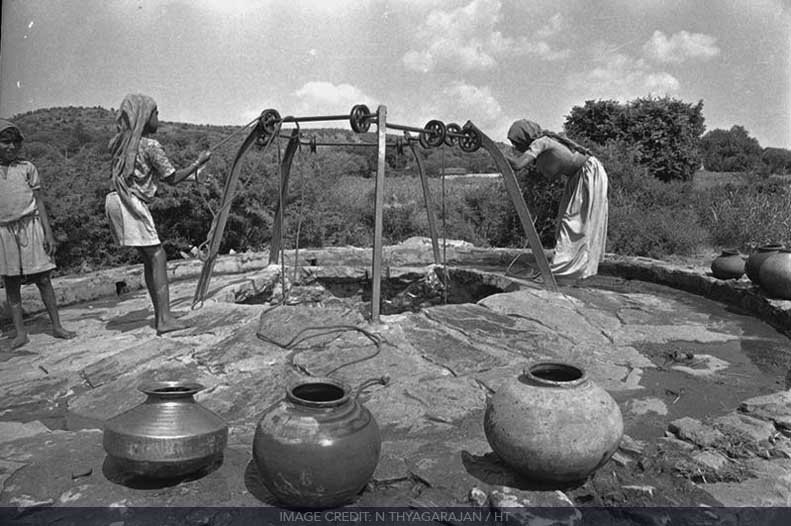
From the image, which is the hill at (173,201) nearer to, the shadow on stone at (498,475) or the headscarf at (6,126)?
the headscarf at (6,126)

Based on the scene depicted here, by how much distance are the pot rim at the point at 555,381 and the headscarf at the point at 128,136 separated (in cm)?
334

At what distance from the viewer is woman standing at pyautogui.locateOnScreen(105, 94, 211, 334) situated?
173 inches

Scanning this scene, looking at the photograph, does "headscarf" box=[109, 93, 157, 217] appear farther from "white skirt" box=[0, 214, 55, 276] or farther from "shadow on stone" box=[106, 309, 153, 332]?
"shadow on stone" box=[106, 309, 153, 332]

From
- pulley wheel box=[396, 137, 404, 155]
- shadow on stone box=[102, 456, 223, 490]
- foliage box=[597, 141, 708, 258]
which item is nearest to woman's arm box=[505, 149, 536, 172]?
pulley wheel box=[396, 137, 404, 155]

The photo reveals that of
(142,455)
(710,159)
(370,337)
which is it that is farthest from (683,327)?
(710,159)

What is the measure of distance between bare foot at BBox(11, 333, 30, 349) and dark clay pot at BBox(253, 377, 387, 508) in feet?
11.0

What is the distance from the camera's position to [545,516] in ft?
7.51

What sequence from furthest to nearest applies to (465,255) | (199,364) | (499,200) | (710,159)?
(710,159) < (499,200) < (465,255) < (199,364)

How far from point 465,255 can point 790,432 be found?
666 centimetres

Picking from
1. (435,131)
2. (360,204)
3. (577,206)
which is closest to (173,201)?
(360,204)

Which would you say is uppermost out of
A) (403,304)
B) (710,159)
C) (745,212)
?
(710,159)

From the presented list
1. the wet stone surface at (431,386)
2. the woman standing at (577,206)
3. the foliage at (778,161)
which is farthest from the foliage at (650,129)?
the wet stone surface at (431,386)

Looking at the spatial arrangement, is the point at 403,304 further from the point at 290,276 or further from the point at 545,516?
the point at 545,516

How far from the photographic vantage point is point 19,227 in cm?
457
